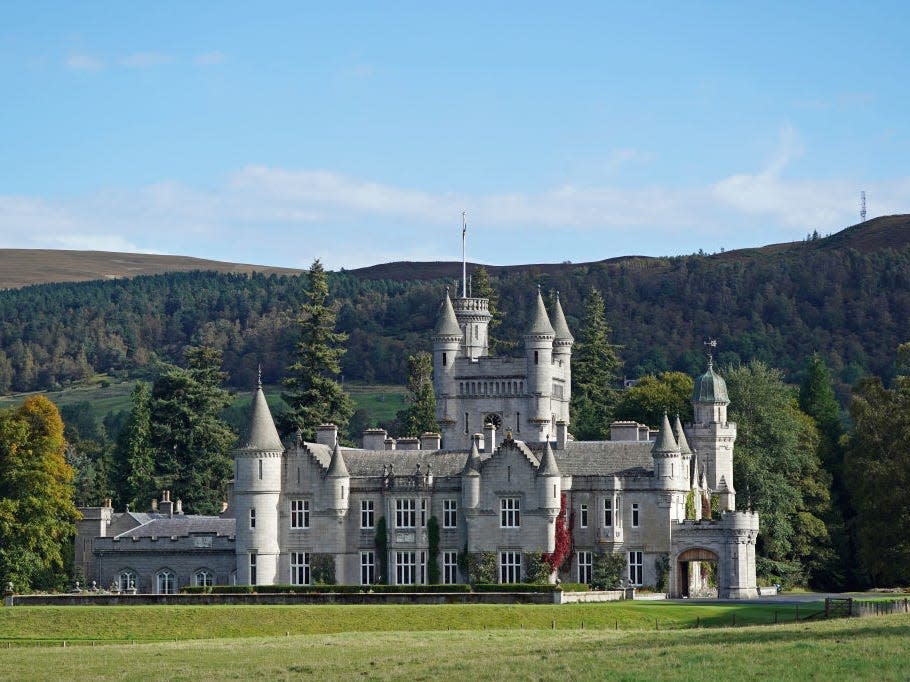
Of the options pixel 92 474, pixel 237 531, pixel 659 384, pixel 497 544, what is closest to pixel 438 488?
pixel 497 544

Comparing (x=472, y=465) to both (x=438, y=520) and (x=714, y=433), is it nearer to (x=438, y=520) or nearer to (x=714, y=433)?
(x=438, y=520)

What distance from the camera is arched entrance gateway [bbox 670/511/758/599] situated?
7469 centimetres

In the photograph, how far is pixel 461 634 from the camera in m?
56.8

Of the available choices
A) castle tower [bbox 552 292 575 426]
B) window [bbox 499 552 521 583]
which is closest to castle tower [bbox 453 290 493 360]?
castle tower [bbox 552 292 575 426]

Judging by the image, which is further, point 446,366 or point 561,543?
point 446,366

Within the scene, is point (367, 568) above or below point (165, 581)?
above

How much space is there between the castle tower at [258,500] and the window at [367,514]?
347 centimetres

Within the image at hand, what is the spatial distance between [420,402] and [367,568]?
101ft

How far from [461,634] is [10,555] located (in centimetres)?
2708

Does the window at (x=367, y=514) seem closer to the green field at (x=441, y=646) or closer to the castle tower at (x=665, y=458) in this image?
the castle tower at (x=665, y=458)

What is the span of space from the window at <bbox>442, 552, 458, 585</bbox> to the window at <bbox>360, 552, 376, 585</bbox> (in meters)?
2.91

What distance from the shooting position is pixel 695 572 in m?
77.9

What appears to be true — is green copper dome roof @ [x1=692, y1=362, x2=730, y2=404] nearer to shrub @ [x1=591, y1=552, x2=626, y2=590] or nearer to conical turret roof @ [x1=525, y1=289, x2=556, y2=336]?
conical turret roof @ [x1=525, y1=289, x2=556, y2=336]

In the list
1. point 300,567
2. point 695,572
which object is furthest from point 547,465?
point 300,567
